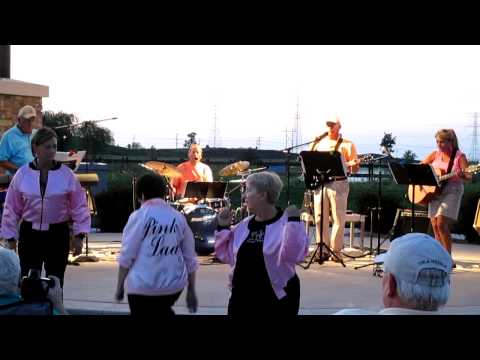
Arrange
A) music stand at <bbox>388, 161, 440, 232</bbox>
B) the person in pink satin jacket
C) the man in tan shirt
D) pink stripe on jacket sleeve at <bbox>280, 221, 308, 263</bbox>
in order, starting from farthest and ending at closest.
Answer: the man in tan shirt < music stand at <bbox>388, 161, 440, 232</bbox> < the person in pink satin jacket < pink stripe on jacket sleeve at <bbox>280, 221, 308, 263</bbox>

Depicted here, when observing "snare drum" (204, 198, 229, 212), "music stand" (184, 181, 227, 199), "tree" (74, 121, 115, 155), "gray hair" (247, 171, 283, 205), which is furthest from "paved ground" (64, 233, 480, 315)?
"tree" (74, 121, 115, 155)

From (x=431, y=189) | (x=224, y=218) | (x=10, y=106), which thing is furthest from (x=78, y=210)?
(x=10, y=106)

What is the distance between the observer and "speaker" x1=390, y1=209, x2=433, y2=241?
10.7 m

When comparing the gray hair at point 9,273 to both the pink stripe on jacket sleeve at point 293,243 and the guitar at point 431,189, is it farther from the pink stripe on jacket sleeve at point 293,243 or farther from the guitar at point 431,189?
the guitar at point 431,189

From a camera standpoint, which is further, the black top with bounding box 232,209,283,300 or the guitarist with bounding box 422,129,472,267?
the guitarist with bounding box 422,129,472,267

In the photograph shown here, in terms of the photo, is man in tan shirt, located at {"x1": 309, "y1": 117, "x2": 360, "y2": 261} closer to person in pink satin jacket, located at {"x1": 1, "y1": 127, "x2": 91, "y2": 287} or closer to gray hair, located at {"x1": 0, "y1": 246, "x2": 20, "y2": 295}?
person in pink satin jacket, located at {"x1": 1, "y1": 127, "x2": 91, "y2": 287}

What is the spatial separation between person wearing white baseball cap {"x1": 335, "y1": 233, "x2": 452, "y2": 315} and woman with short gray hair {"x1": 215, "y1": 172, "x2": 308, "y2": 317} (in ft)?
6.04

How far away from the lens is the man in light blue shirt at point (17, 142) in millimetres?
7805

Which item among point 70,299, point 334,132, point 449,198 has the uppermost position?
point 334,132

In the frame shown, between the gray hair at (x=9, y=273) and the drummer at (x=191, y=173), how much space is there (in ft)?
26.0
